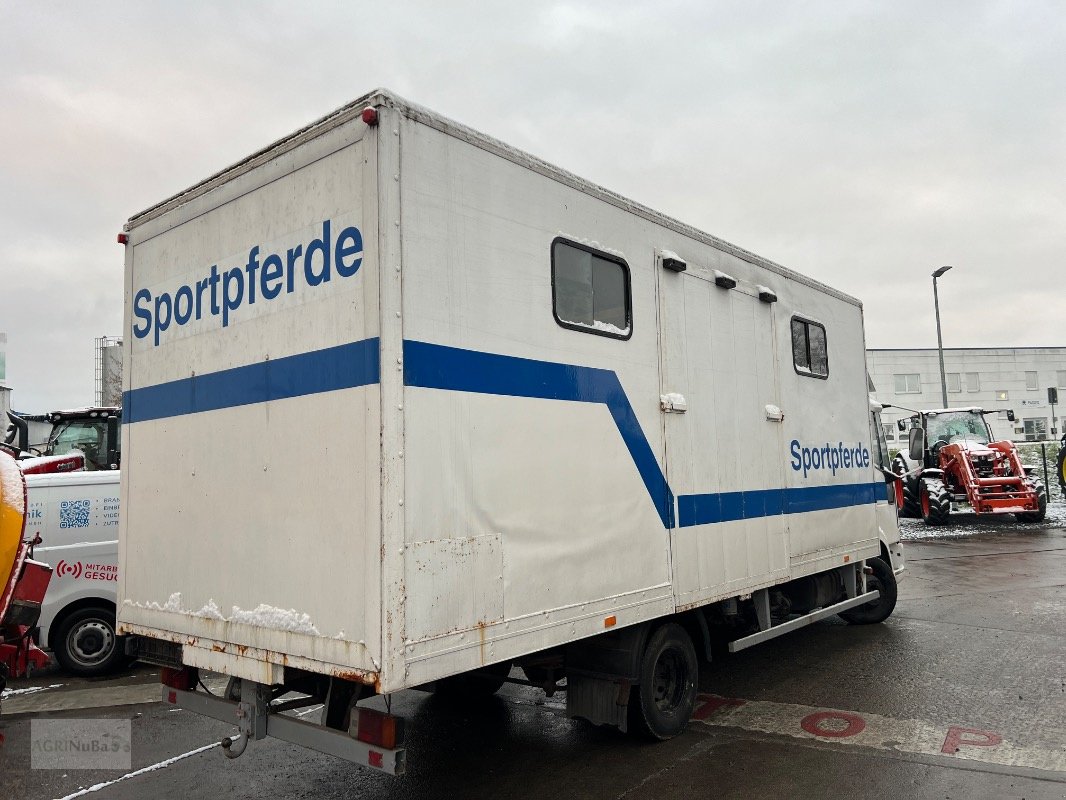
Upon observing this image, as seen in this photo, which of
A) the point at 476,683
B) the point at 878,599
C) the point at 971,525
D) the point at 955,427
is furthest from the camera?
the point at 955,427

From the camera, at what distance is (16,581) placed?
527cm

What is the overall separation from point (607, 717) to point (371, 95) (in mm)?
3650

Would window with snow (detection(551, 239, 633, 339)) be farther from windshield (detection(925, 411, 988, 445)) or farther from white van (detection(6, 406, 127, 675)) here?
windshield (detection(925, 411, 988, 445))

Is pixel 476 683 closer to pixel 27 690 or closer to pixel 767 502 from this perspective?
pixel 767 502

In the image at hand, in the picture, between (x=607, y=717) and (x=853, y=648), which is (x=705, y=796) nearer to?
(x=607, y=717)

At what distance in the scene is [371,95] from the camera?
11.9 ft

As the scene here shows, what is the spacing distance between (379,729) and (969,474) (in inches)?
688

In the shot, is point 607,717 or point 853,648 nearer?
point 607,717

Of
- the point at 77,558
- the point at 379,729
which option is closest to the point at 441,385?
the point at 379,729

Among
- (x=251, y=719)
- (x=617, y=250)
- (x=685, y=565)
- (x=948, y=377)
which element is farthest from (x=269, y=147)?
(x=948, y=377)

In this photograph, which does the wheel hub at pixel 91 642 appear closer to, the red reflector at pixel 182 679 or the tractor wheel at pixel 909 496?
the red reflector at pixel 182 679

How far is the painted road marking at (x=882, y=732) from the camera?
4.80 meters

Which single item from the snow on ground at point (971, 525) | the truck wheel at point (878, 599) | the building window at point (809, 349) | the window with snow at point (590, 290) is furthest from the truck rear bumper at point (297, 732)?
the snow on ground at point (971, 525)

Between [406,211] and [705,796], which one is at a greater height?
[406,211]
